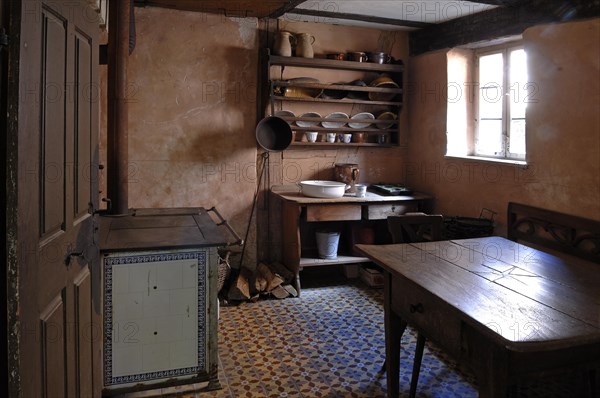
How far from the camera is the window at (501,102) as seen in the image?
12.5 feet

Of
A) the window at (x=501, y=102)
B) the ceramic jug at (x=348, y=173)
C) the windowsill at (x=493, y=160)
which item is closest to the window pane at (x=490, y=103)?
the window at (x=501, y=102)

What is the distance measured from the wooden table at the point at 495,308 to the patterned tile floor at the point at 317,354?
17.0 inches

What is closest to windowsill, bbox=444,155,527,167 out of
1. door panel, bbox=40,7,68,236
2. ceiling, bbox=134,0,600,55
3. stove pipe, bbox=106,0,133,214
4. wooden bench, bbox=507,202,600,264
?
wooden bench, bbox=507,202,600,264

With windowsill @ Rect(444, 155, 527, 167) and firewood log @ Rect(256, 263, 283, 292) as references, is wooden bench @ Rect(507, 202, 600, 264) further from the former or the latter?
firewood log @ Rect(256, 263, 283, 292)

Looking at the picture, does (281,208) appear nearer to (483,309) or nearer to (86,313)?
(86,313)

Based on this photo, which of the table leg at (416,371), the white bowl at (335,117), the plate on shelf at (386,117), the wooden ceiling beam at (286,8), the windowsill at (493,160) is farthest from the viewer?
the plate on shelf at (386,117)

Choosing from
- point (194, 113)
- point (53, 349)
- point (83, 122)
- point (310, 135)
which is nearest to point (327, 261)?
point (310, 135)

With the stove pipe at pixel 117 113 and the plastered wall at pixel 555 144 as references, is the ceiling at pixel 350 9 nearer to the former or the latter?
the plastered wall at pixel 555 144

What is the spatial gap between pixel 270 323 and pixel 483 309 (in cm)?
212

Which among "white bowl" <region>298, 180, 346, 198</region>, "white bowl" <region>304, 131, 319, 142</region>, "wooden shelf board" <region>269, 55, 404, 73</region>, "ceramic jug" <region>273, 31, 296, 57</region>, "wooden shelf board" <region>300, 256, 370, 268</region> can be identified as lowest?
"wooden shelf board" <region>300, 256, 370, 268</region>

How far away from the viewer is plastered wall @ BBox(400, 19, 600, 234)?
9.76 feet

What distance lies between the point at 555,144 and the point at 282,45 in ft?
7.72

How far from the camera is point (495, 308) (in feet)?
5.52

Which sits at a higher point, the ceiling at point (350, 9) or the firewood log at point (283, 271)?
the ceiling at point (350, 9)
